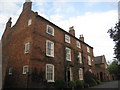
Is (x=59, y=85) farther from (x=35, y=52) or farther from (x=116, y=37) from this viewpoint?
(x=116, y=37)

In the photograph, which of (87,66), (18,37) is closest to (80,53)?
(87,66)

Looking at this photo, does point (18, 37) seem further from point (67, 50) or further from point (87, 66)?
point (87, 66)

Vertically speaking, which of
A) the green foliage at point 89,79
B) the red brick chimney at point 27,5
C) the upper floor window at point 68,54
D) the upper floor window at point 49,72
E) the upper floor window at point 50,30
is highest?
the red brick chimney at point 27,5

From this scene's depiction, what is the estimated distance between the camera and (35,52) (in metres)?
15.0

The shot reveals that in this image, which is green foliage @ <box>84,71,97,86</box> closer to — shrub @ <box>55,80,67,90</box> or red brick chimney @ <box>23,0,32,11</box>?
shrub @ <box>55,80,67,90</box>

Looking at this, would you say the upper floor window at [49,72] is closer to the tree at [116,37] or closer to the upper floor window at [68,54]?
the upper floor window at [68,54]

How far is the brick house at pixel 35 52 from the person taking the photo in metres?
15.0

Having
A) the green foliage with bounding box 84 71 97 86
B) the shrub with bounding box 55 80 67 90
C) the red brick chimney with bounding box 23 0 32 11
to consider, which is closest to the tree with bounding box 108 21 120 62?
the shrub with bounding box 55 80 67 90

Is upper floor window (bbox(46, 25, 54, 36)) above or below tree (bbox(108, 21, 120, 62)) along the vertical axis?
above

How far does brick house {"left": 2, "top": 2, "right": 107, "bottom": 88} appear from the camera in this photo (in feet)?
49.1

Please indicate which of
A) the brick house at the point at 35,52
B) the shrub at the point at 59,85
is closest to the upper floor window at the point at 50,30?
the brick house at the point at 35,52

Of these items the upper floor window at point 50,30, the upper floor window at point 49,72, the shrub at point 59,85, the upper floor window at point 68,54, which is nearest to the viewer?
the shrub at point 59,85

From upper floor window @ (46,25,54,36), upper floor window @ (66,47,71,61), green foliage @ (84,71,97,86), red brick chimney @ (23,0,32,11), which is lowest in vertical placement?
green foliage @ (84,71,97,86)

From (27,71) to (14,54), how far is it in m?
5.09
